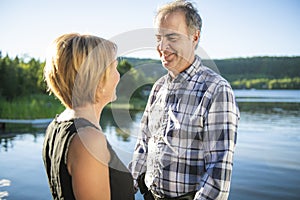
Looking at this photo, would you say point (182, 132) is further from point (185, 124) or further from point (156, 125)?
point (156, 125)

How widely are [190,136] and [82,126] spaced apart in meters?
0.65

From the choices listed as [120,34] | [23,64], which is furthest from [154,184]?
[23,64]

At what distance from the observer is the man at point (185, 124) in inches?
60.1

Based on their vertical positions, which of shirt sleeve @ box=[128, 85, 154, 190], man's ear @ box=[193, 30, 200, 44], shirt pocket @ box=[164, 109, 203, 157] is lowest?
shirt sleeve @ box=[128, 85, 154, 190]

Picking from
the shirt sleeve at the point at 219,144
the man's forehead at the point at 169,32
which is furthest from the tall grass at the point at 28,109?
the shirt sleeve at the point at 219,144

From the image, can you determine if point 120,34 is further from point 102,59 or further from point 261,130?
point 261,130

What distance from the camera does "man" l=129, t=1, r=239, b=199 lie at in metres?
1.53

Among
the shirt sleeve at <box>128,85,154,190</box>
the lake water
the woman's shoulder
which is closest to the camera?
the woman's shoulder

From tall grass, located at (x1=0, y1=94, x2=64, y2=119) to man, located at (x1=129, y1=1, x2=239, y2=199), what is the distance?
1698 centimetres

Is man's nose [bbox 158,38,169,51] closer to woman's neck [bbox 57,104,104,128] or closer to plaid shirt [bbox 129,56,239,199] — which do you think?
plaid shirt [bbox 129,56,239,199]

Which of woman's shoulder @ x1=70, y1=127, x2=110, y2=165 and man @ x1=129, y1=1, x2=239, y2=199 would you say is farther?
man @ x1=129, y1=1, x2=239, y2=199

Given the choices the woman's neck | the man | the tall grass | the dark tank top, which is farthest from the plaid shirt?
the tall grass

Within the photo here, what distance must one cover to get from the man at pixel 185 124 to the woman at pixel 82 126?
0.43 meters

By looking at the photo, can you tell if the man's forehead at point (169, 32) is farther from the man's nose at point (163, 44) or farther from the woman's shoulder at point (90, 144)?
the woman's shoulder at point (90, 144)
